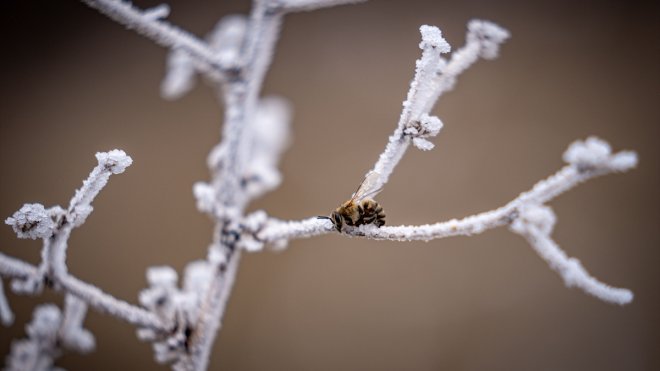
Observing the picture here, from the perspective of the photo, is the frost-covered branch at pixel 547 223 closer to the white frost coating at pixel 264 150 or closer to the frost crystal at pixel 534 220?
the frost crystal at pixel 534 220

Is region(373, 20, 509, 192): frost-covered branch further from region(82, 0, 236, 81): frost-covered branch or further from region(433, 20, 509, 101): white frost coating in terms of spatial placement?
region(82, 0, 236, 81): frost-covered branch

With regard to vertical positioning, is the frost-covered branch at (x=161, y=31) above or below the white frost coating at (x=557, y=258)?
above

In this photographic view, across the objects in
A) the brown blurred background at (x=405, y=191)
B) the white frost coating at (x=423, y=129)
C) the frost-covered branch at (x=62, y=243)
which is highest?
the brown blurred background at (x=405, y=191)

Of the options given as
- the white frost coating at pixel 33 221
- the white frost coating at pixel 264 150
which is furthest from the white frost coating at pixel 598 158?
the white frost coating at pixel 33 221

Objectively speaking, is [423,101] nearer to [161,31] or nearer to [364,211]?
[364,211]

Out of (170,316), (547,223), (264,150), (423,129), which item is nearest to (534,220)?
(547,223)

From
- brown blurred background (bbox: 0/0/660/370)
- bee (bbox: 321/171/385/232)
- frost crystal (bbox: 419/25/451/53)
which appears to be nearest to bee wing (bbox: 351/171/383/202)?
bee (bbox: 321/171/385/232)

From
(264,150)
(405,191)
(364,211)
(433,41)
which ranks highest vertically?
(405,191)
